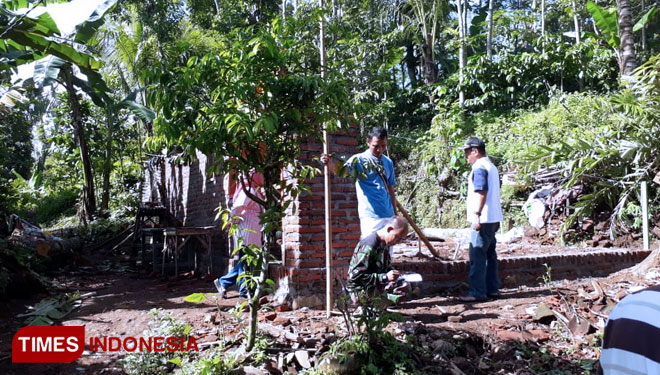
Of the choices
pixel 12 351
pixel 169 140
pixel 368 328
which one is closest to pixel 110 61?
pixel 12 351

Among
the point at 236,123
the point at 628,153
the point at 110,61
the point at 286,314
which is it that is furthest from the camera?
Answer: the point at 110,61

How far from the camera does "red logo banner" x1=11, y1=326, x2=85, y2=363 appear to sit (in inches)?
157

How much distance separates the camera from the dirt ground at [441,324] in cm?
373

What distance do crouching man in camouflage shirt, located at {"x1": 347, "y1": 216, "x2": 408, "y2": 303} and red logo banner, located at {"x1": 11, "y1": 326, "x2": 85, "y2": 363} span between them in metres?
2.43

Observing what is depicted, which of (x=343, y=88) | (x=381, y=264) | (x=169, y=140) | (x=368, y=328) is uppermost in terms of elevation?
(x=343, y=88)

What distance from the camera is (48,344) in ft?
14.0

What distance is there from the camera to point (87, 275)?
8.77m

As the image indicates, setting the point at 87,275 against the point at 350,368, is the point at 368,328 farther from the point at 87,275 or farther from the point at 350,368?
the point at 87,275

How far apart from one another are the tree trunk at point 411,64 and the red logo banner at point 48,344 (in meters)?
17.7

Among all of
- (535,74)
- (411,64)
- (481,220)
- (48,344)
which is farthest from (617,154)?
(411,64)

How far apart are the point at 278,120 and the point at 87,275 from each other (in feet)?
23.5

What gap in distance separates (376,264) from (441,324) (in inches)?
36.4

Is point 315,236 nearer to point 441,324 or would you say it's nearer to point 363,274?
point 363,274

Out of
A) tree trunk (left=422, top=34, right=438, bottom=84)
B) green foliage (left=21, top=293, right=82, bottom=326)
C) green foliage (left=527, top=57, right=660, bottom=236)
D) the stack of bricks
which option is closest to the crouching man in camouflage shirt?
the stack of bricks
